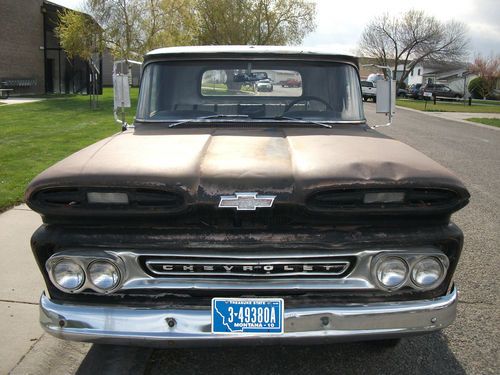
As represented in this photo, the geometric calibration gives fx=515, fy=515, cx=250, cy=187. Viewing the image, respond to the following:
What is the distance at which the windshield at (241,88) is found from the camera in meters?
3.78

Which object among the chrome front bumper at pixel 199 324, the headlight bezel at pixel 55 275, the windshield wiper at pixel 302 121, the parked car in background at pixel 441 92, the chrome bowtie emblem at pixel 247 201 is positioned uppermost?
the parked car in background at pixel 441 92

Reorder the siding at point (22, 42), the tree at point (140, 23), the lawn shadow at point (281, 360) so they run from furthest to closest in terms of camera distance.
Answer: the siding at point (22, 42)
the tree at point (140, 23)
the lawn shadow at point (281, 360)

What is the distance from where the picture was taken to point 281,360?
316 centimetres

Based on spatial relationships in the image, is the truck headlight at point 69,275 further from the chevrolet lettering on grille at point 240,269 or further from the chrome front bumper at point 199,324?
the chevrolet lettering on grille at point 240,269

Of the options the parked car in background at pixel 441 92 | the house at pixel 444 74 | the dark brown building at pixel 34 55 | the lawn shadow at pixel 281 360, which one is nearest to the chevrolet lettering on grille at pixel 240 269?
the lawn shadow at pixel 281 360

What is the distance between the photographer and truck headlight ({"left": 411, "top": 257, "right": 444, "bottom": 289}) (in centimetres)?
248

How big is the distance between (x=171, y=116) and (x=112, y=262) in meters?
1.60

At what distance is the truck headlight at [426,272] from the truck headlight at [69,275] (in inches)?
62.6

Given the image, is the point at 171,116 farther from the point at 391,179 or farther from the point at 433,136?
the point at 433,136

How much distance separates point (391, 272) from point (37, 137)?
11.1 meters

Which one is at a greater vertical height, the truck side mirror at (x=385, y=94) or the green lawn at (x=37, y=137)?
the truck side mirror at (x=385, y=94)

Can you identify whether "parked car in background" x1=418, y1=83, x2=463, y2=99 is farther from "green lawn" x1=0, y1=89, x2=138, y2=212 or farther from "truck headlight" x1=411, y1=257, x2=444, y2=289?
"truck headlight" x1=411, y1=257, x2=444, y2=289

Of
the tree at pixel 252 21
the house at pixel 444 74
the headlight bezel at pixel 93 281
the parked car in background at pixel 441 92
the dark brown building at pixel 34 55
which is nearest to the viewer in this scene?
the headlight bezel at pixel 93 281

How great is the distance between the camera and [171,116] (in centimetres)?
374
